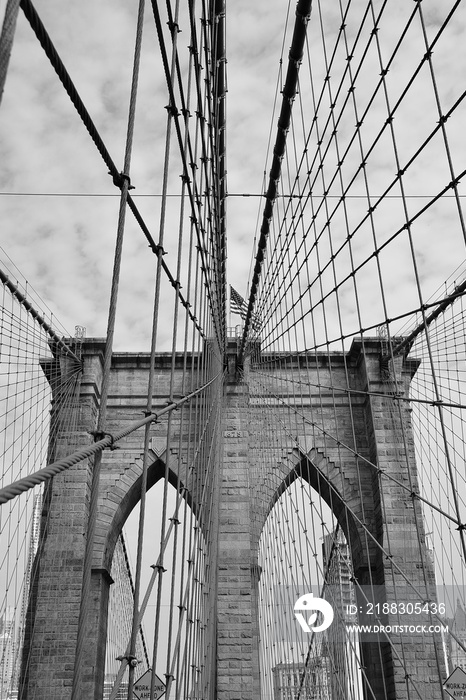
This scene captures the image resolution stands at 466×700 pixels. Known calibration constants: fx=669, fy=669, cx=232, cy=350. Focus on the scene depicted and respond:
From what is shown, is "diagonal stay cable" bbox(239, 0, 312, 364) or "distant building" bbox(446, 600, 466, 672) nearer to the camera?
"diagonal stay cable" bbox(239, 0, 312, 364)

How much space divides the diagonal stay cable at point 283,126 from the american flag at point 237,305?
0.65 meters

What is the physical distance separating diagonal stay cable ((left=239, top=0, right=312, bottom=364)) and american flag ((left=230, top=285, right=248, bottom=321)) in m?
0.65

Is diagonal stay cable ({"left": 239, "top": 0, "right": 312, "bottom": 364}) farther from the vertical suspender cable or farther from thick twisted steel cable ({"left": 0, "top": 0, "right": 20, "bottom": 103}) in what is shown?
thick twisted steel cable ({"left": 0, "top": 0, "right": 20, "bottom": 103})

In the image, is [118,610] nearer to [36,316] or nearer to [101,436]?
[36,316]

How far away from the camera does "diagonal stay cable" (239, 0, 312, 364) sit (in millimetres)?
4762

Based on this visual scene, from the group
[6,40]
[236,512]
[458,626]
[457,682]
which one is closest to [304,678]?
[457,682]

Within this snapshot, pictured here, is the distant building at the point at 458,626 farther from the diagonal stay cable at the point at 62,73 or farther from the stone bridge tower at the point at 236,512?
the diagonal stay cable at the point at 62,73

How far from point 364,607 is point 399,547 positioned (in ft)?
3.94

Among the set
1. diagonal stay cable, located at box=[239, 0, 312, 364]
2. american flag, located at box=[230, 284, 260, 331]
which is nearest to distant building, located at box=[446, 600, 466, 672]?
diagonal stay cable, located at box=[239, 0, 312, 364]

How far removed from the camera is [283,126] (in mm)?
6242

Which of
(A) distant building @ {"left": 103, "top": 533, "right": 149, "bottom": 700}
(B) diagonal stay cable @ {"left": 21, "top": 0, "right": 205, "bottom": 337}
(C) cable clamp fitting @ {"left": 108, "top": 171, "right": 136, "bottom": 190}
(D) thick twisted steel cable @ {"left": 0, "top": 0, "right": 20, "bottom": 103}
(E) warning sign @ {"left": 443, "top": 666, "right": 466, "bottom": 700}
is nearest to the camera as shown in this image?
(D) thick twisted steel cable @ {"left": 0, "top": 0, "right": 20, "bottom": 103}

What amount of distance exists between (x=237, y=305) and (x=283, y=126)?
4.58m

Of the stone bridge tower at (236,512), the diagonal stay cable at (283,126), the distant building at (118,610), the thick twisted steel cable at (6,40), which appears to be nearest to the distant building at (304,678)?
the stone bridge tower at (236,512)

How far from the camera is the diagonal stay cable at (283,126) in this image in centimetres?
476
